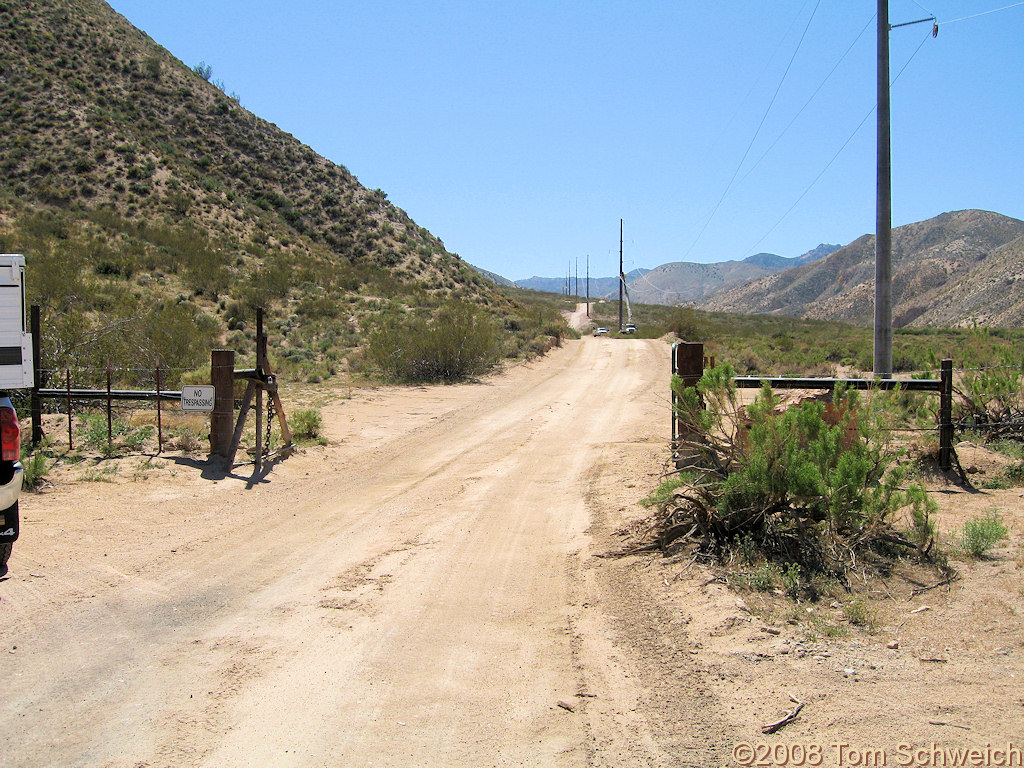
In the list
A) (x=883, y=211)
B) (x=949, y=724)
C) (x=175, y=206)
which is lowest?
(x=949, y=724)

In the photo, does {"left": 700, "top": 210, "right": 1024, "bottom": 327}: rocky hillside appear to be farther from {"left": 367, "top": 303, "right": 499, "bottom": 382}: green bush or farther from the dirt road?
the dirt road

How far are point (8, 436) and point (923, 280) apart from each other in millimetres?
118769

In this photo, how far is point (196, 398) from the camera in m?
10.0

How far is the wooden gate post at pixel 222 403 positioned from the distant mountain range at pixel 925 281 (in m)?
58.0

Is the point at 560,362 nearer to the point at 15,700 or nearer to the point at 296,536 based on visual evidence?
the point at 296,536

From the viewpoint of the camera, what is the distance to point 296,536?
763 cm

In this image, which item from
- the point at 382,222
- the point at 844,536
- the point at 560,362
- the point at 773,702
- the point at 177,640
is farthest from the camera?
the point at 382,222

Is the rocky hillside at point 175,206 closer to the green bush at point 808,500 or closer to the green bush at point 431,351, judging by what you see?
the green bush at point 431,351

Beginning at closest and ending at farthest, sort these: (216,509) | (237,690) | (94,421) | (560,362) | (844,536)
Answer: (237,690), (844,536), (216,509), (94,421), (560,362)

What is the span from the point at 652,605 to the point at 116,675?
354cm

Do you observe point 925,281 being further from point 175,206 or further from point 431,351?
point 431,351

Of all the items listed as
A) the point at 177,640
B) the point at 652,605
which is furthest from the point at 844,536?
the point at 177,640

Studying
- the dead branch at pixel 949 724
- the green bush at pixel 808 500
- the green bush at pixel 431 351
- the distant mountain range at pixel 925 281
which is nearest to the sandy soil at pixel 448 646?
the dead branch at pixel 949 724

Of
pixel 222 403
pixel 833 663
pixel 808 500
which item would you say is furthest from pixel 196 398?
pixel 833 663
